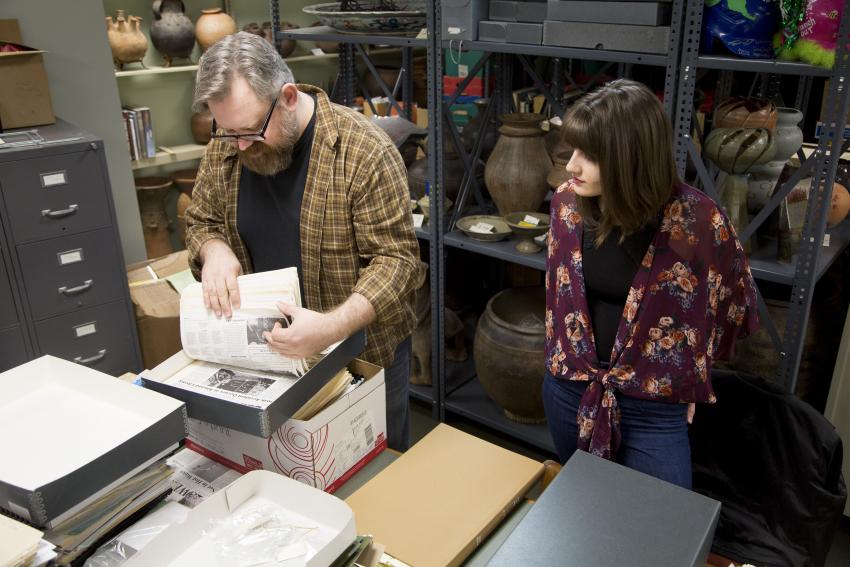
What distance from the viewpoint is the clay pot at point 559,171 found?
2477 millimetres

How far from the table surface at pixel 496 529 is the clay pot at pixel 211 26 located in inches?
132

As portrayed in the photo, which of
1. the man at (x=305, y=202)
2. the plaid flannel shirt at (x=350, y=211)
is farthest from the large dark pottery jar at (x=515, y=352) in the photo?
the plaid flannel shirt at (x=350, y=211)

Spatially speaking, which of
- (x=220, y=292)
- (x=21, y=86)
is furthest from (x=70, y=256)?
(x=220, y=292)

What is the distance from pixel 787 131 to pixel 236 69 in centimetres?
149

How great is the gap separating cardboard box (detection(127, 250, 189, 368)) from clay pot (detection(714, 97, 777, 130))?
2122 mm

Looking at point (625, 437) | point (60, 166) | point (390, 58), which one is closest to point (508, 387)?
point (625, 437)

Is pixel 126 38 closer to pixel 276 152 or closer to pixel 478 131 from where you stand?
pixel 478 131

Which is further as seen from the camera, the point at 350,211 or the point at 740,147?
the point at 740,147

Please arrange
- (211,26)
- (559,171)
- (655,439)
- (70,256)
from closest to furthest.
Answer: (655,439) < (559,171) < (70,256) < (211,26)

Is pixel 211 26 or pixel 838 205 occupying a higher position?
pixel 211 26

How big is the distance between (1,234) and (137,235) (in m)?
0.83

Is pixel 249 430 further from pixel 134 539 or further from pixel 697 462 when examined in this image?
pixel 697 462

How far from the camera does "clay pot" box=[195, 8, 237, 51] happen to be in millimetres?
4074

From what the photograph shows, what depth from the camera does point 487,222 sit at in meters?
2.70
